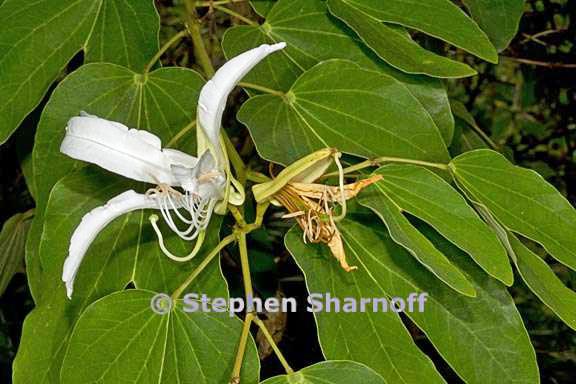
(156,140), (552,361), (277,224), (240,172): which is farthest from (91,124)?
(552,361)

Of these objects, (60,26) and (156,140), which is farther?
(60,26)

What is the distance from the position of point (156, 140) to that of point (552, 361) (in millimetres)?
1105

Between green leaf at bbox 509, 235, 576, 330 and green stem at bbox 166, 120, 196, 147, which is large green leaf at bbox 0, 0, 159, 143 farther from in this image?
green leaf at bbox 509, 235, 576, 330

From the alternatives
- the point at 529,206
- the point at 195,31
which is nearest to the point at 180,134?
the point at 195,31

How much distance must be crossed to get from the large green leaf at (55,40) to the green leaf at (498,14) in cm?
33

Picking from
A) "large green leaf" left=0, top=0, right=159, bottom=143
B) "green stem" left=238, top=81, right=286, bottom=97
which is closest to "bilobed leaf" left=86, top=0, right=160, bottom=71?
"large green leaf" left=0, top=0, right=159, bottom=143

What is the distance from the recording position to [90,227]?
70cm

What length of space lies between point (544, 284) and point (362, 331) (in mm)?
155

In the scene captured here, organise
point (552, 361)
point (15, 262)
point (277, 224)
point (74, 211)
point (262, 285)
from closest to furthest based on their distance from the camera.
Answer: point (74, 211)
point (15, 262)
point (262, 285)
point (277, 224)
point (552, 361)

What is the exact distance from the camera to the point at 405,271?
0.79m

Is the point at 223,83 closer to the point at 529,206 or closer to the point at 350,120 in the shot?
the point at 350,120

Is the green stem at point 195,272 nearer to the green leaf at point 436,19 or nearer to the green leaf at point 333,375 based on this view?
the green leaf at point 333,375

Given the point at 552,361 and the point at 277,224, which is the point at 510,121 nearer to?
the point at 552,361

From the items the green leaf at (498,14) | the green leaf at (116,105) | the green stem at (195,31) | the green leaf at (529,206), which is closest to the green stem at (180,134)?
the green leaf at (116,105)
